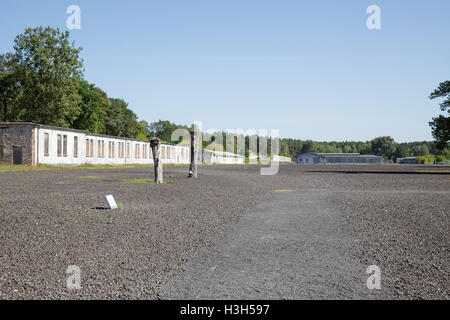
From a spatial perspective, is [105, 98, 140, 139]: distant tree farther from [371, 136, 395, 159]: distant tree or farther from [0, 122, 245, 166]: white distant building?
[371, 136, 395, 159]: distant tree

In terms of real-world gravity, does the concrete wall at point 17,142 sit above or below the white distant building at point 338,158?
above

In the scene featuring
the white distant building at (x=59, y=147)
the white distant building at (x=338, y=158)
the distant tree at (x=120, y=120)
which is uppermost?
the distant tree at (x=120, y=120)

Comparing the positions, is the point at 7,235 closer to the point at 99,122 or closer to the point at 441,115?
the point at 441,115

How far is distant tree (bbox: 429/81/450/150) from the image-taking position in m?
36.9

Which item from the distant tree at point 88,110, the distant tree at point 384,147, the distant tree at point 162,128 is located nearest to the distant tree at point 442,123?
the distant tree at point 88,110

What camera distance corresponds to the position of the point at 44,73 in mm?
55031

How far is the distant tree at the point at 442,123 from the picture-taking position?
3694 cm

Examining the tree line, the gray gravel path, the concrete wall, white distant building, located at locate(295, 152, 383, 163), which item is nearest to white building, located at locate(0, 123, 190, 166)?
the concrete wall

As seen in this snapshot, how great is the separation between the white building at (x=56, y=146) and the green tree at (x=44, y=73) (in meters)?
8.85

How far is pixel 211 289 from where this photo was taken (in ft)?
14.0

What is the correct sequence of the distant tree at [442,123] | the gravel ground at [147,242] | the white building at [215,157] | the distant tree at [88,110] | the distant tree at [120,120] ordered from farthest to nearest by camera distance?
the white building at [215,157] < the distant tree at [120,120] < the distant tree at [88,110] < the distant tree at [442,123] < the gravel ground at [147,242]

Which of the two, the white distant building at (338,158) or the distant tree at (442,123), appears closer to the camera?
the distant tree at (442,123)

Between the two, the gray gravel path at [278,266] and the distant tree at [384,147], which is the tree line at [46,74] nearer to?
the gray gravel path at [278,266]
